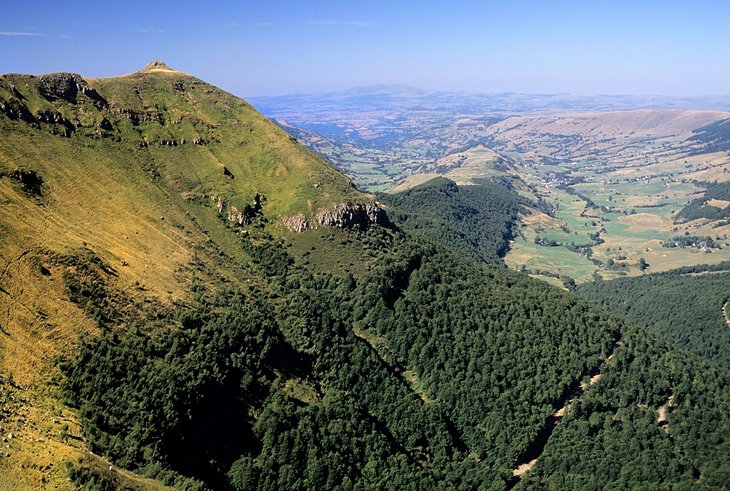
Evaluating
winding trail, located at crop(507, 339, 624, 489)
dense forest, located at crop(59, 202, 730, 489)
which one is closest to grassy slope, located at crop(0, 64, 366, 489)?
dense forest, located at crop(59, 202, 730, 489)

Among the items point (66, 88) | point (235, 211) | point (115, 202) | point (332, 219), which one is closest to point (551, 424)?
point (332, 219)

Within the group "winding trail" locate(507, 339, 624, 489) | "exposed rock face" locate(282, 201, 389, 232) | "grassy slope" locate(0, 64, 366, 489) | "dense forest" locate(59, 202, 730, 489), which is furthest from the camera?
"exposed rock face" locate(282, 201, 389, 232)

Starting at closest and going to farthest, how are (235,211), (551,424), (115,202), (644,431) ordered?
(644,431)
(551,424)
(115,202)
(235,211)

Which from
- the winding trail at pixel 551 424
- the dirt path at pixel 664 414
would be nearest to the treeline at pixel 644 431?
the dirt path at pixel 664 414

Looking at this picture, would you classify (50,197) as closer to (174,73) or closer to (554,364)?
(174,73)

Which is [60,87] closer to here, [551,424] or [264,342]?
[264,342]

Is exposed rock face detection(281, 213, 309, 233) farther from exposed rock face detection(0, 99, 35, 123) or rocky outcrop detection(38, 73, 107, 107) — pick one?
exposed rock face detection(0, 99, 35, 123)

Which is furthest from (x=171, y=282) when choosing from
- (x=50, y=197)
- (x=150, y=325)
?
(x=50, y=197)
